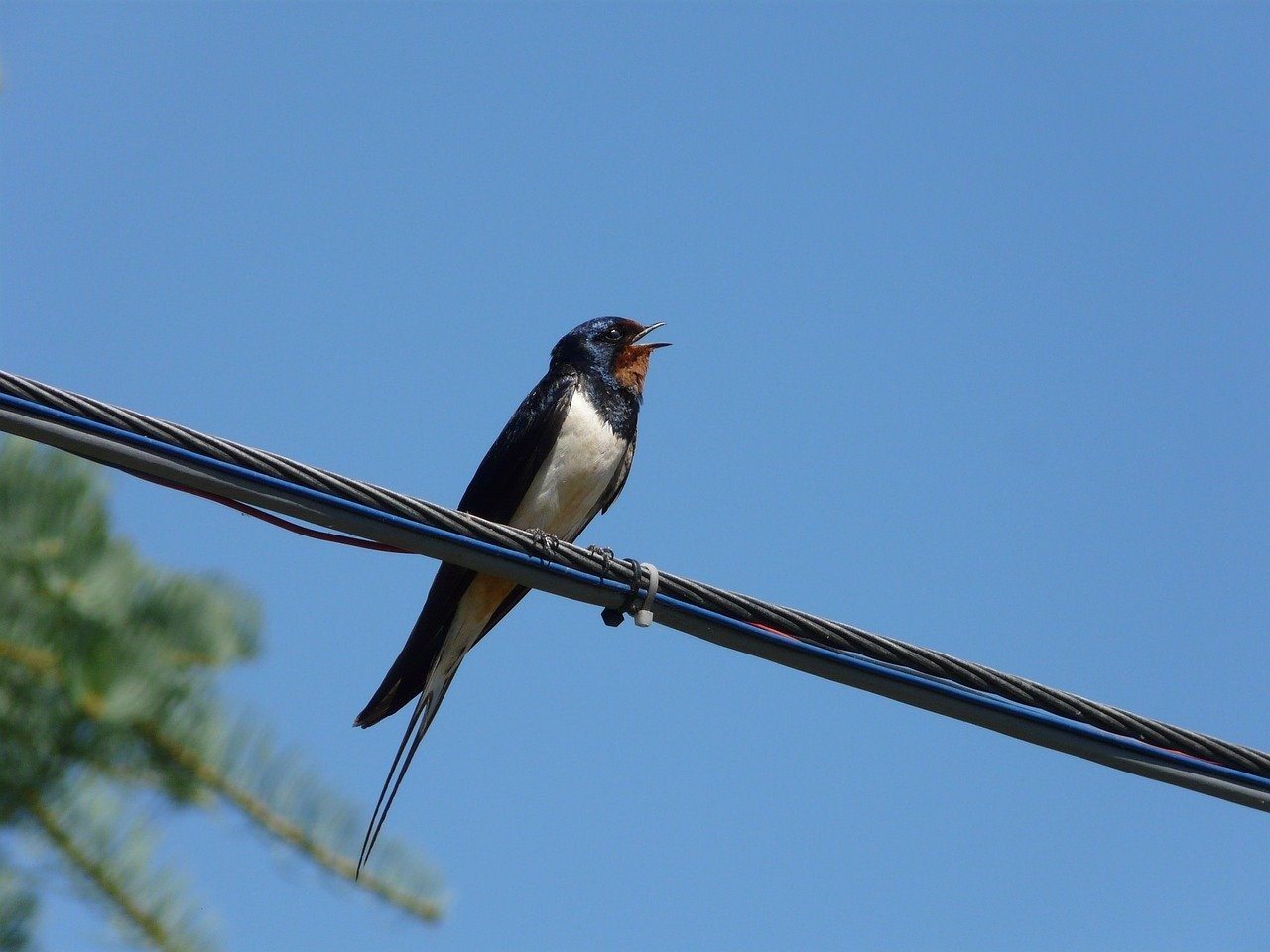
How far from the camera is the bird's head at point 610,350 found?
6.06 meters

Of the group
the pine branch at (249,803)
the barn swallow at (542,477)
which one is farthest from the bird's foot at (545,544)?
the barn swallow at (542,477)

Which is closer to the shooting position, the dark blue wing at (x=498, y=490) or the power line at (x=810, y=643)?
the power line at (x=810, y=643)

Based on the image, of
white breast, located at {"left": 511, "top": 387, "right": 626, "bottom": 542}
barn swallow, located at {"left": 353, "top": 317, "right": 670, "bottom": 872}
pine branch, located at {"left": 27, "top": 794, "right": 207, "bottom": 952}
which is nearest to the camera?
pine branch, located at {"left": 27, "top": 794, "right": 207, "bottom": 952}

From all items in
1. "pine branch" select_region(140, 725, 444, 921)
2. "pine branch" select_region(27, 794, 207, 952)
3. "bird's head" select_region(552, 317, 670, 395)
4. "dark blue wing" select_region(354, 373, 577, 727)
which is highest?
"bird's head" select_region(552, 317, 670, 395)

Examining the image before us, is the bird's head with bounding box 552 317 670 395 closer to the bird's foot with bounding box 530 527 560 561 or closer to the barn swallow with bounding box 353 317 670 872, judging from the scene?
the barn swallow with bounding box 353 317 670 872

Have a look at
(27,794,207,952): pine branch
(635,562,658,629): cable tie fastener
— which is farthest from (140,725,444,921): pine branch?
(635,562,658,629): cable tie fastener

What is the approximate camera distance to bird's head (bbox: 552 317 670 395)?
6.06m

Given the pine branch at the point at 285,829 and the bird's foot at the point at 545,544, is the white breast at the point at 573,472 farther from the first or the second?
the pine branch at the point at 285,829

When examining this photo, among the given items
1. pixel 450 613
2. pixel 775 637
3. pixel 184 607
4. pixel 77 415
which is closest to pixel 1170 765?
pixel 775 637

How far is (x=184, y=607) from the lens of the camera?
282 centimetres

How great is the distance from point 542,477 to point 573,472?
121mm

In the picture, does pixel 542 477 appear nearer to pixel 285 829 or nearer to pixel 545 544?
pixel 545 544

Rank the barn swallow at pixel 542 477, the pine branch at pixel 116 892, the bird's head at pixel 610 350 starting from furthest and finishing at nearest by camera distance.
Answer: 1. the bird's head at pixel 610 350
2. the barn swallow at pixel 542 477
3. the pine branch at pixel 116 892

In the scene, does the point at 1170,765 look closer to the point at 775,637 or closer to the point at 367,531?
the point at 775,637
